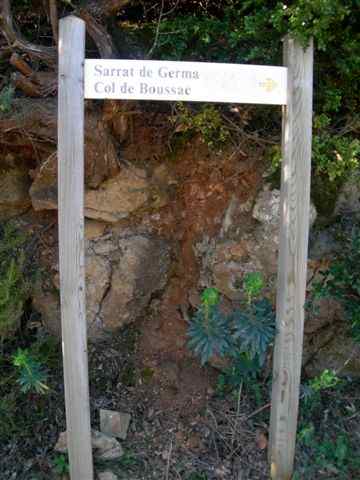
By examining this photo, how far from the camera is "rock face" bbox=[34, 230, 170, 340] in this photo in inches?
137

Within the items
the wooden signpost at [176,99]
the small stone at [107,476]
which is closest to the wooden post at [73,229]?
the wooden signpost at [176,99]

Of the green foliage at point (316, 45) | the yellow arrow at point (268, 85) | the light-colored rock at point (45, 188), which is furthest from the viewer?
the light-colored rock at point (45, 188)

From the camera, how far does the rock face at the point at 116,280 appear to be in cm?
348

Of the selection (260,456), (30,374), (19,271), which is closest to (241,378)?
(260,456)

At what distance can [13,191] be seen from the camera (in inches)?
136

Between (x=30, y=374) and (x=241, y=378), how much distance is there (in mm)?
1294

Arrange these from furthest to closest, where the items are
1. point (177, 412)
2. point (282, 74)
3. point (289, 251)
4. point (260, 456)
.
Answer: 1. point (177, 412)
2. point (260, 456)
3. point (289, 251)
4. point (282, 74)

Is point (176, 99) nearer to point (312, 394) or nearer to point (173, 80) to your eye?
point (173, 80)

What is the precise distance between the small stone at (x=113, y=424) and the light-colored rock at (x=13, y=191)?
148cm

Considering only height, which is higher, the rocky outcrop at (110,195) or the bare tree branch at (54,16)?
the bare tree branch at (54,16)

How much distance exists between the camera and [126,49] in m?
3.15

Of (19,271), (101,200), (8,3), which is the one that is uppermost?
(8,3)

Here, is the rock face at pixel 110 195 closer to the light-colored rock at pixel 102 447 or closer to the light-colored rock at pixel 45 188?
the light-colored rock at pixel 45 188

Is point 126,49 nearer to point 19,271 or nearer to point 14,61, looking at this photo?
point 14,61
